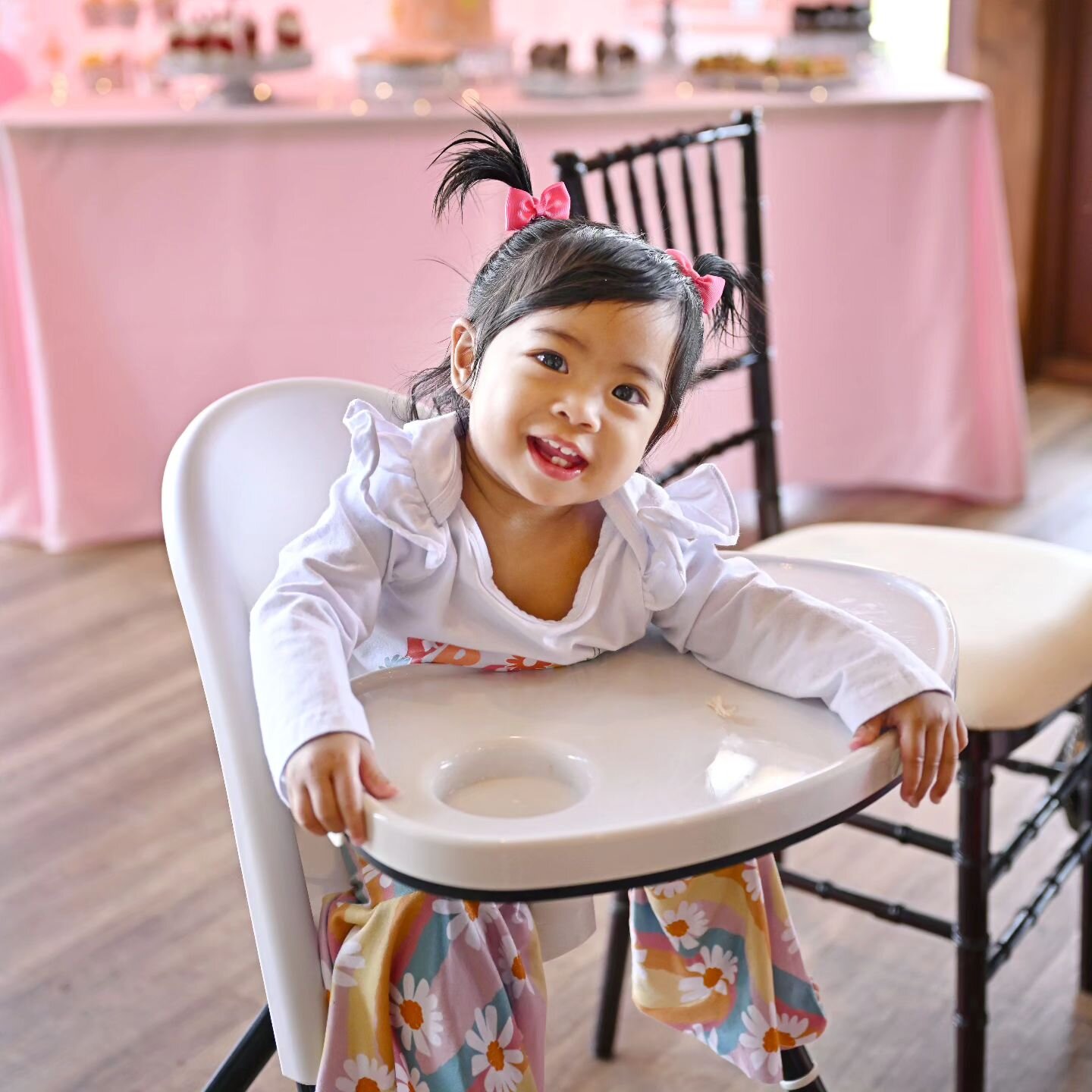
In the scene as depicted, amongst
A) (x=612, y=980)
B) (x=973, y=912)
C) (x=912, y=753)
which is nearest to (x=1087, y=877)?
(x=973, y=912)

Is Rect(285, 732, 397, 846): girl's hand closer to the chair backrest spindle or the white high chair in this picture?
the white high chair

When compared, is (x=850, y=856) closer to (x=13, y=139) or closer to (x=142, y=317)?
(x=142, y=317)

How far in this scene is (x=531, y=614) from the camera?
0.89m

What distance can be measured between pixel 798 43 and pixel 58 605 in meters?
1.74

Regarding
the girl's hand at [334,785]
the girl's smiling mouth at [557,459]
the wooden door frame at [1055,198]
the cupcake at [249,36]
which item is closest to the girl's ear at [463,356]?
the girl's smiling mouth at [557,459]

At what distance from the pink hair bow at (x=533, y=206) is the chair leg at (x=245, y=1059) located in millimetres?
520

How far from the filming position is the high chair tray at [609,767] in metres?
0.67

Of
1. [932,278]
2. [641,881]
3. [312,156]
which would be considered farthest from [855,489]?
[641,881]

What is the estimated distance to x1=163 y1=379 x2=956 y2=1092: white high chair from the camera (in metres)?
0.67

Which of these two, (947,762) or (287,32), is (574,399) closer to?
(947,762)

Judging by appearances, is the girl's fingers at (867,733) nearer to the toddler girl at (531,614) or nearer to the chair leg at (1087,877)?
the toddler girl at (531,614)

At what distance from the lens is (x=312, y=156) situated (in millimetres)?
2439

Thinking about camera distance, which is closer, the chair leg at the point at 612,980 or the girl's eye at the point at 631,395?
the girl's eye at the point at 631,395

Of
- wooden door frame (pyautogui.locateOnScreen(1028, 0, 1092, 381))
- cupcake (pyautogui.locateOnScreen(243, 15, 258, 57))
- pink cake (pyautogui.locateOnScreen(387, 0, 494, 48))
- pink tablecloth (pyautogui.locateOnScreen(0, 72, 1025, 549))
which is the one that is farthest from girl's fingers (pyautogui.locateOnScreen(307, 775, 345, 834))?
wooden door frame (pyautogui.locateOnScreen(1028, 0, 1092, 381))
